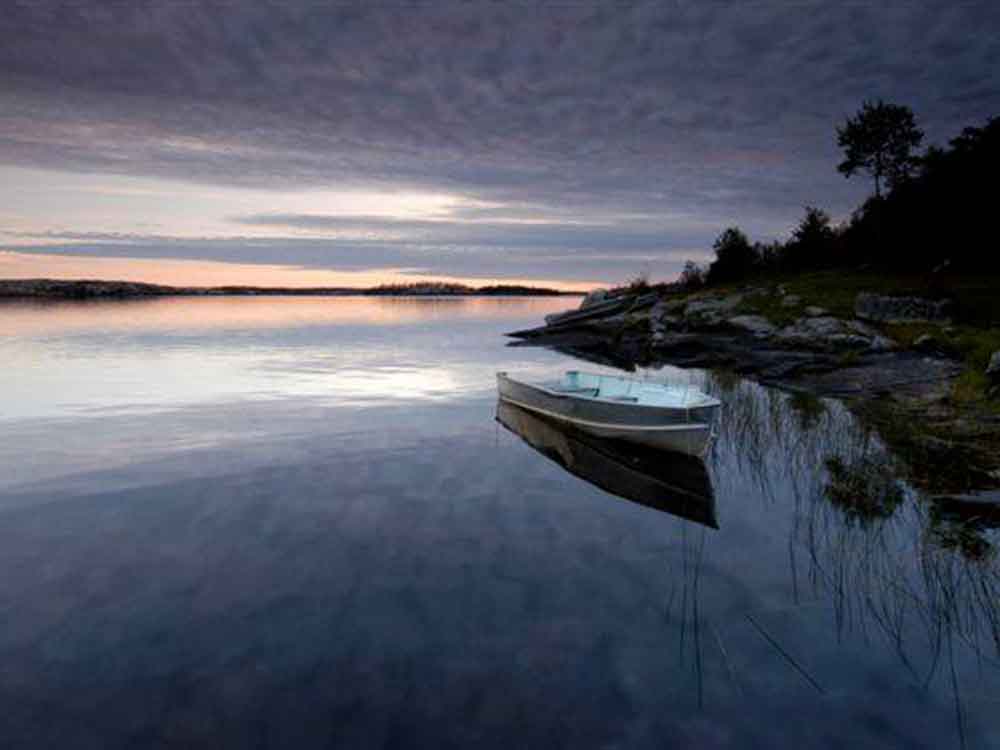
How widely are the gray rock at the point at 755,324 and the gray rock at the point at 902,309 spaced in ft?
17.1

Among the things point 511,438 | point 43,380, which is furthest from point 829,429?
point 43,380

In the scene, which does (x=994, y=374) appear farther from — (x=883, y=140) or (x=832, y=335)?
(x=883, y=140)

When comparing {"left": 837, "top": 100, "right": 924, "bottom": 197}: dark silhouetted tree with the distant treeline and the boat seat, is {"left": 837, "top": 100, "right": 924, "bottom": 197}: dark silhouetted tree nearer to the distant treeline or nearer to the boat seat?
the distant treeline

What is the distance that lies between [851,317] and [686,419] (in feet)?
81.9

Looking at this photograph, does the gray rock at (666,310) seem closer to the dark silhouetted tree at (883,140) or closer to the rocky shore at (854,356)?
the rocky shore at (854,356)

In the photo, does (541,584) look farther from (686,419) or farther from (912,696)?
(686,419)

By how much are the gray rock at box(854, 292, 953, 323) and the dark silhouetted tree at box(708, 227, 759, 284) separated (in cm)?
3567

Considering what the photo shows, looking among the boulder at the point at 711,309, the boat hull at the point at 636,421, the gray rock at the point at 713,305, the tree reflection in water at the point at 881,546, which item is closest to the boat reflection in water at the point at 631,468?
the boat hull at the point at 636,421

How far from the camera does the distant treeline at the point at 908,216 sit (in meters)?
44.6

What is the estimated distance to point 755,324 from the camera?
44.1 m

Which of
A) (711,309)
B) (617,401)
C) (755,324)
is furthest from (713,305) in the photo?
(617,401)

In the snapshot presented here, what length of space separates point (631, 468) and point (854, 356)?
66.9 feet

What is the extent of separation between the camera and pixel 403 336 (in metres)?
76.8

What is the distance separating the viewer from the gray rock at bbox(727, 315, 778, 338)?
42.3 meters
